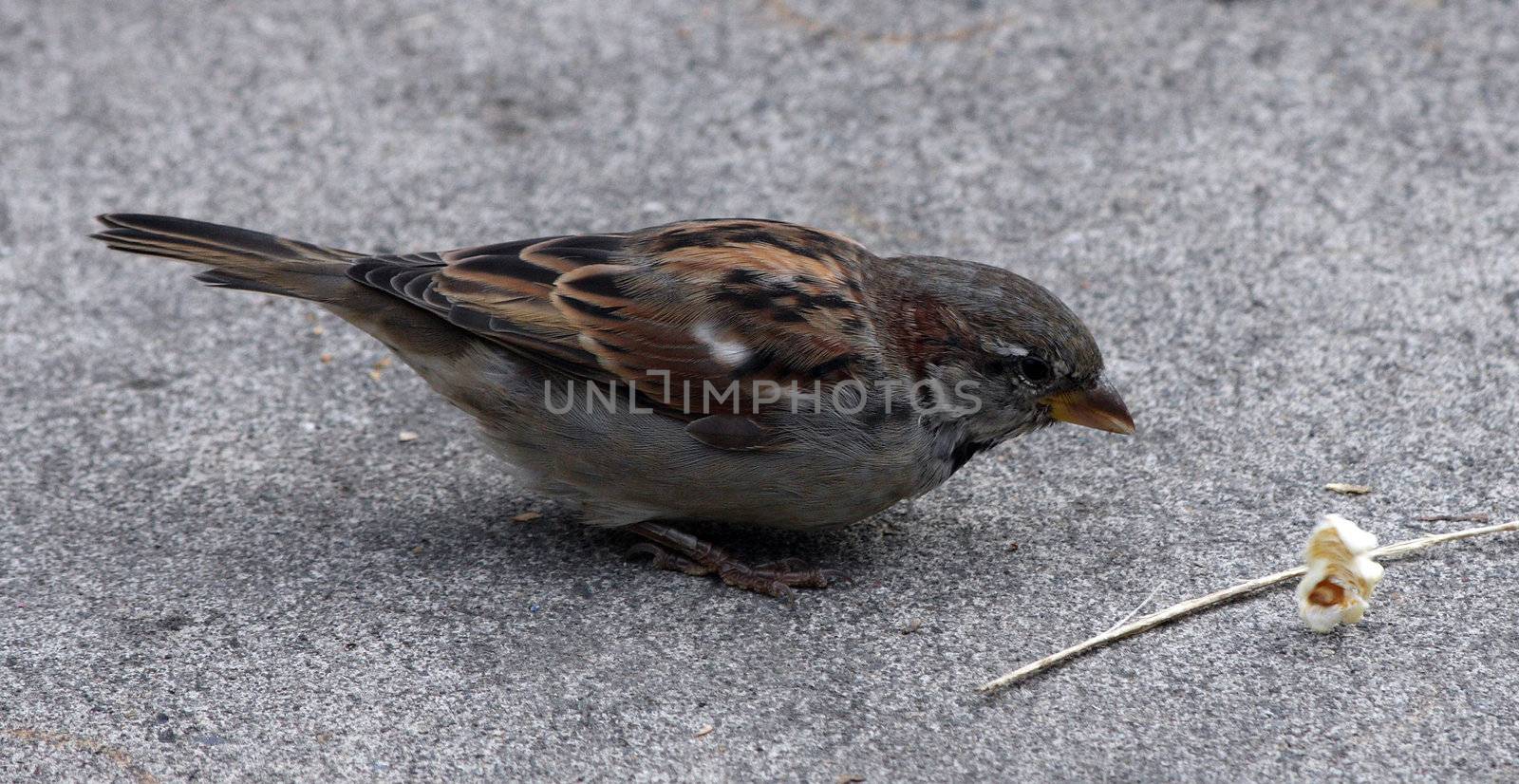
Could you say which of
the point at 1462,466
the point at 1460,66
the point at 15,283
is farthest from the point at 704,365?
the point at 1460,66

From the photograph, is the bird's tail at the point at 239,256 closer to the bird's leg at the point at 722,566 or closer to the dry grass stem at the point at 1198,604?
the bird's leg at the point at 722,566

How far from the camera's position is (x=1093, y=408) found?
3.79m

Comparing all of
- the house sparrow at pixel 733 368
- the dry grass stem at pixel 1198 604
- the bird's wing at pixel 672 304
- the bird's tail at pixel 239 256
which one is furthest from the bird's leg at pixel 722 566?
the bird's tail at pixel 239 256

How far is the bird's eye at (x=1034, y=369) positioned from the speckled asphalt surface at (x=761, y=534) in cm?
44

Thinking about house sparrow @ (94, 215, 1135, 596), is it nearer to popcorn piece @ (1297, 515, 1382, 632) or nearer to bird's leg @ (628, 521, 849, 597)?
bird's leg @ (628, 521, 849, 597)

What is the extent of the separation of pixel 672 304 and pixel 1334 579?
1.64m

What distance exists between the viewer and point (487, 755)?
10.2 ft

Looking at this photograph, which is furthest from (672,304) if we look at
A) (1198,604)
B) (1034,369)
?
(1198,604)

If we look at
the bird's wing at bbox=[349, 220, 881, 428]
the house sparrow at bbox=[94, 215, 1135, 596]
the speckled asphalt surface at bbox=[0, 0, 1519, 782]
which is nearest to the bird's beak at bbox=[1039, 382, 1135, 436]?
the house sparrow at bbox=[94, 215, 1135, 596]

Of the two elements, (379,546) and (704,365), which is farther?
(379,546)

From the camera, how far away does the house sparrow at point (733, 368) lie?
3.61 meters

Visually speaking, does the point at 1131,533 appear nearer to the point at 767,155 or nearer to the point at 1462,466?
the point at 1462,466

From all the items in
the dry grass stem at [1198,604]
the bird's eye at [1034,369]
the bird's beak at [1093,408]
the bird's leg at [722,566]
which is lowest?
the dry grass stem at [1198,604]

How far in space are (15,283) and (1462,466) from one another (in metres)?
4.46
